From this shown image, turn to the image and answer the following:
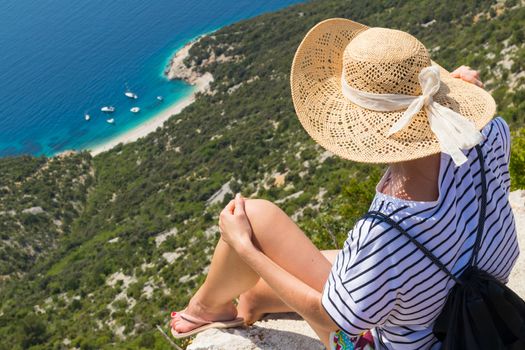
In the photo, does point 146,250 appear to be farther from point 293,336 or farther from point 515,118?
point 293,336

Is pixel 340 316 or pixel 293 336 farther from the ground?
pixel 340 316

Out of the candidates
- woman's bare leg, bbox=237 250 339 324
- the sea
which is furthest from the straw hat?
the sea

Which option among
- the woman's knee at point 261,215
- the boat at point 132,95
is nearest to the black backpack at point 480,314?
the woman's knee at point 261,215

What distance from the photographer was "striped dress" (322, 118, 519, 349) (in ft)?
5.80

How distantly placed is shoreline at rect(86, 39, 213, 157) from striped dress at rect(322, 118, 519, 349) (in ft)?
148

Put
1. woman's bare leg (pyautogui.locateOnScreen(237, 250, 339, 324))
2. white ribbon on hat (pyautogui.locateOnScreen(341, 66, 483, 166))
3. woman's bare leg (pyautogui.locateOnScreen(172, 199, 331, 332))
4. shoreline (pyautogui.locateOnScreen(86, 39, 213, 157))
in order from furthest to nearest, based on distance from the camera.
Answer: shoreline (pyautogui.locateOnScreen(86, 39, 213, 157)), woman's bare leg (pyautogui.locateOnScreen(237, 250, 339, 324)), woman's bare leg (pyautogui.locateOnScreen(172, 199, 331, 332)), white ribbon on hat (pyautogui.locateOnScreen(341, 66, 483, 166))

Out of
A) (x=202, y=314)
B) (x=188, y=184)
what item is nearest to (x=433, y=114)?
(x=202, y=314)

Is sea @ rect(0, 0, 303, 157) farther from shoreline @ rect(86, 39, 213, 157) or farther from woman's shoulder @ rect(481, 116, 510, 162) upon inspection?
woman's shoulder @ rect(481, 116, 510, 162)

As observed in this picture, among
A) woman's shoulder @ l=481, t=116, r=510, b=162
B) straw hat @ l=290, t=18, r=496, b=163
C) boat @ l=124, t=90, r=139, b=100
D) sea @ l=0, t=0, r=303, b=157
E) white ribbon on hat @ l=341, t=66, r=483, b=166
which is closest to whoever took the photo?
white ribbon on hat @ l=341, t=66, r=483, b=166

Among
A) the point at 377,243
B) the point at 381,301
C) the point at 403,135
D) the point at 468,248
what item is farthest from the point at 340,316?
the point at 403,135

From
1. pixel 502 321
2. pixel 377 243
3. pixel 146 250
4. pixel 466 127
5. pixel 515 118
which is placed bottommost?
pixel 146 250

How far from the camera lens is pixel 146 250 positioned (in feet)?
89.3

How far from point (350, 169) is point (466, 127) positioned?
2098cm

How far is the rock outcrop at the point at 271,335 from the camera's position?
11.9 feet
